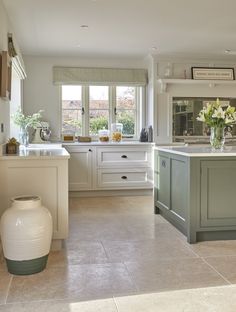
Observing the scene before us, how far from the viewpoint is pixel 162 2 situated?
363cm

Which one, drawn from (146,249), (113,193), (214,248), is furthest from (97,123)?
(214,248)

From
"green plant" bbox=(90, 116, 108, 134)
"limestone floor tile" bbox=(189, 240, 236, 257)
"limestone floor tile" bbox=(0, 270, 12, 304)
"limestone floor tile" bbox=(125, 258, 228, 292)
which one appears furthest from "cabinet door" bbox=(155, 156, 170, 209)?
"green plant" bbox=(90, 116, 108, 134)

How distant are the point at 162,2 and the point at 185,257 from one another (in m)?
2.42

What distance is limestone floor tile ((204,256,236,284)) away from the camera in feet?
8.97

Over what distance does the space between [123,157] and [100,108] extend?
1016mm

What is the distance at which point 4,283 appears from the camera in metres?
2.61

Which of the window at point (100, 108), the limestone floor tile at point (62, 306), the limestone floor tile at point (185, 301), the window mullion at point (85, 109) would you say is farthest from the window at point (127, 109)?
the limestone floor tile at point (62, 306)

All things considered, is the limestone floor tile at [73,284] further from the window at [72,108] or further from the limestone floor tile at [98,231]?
the window at [72,108]

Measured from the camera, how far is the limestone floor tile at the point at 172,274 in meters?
2.58

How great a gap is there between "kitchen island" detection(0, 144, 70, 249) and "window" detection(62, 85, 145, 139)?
3128 mm

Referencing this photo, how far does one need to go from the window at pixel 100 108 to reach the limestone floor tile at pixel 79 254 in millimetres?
3183

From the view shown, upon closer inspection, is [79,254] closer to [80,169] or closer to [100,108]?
[80,169]

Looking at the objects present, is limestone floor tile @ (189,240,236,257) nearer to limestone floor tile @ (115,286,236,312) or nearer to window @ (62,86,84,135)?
limestone floor tile @ (115,286,236,312)

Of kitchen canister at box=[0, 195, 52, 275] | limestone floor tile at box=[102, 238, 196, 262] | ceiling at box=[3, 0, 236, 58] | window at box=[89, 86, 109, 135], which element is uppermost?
ceiling at box=[3, 0, 236, 58]
